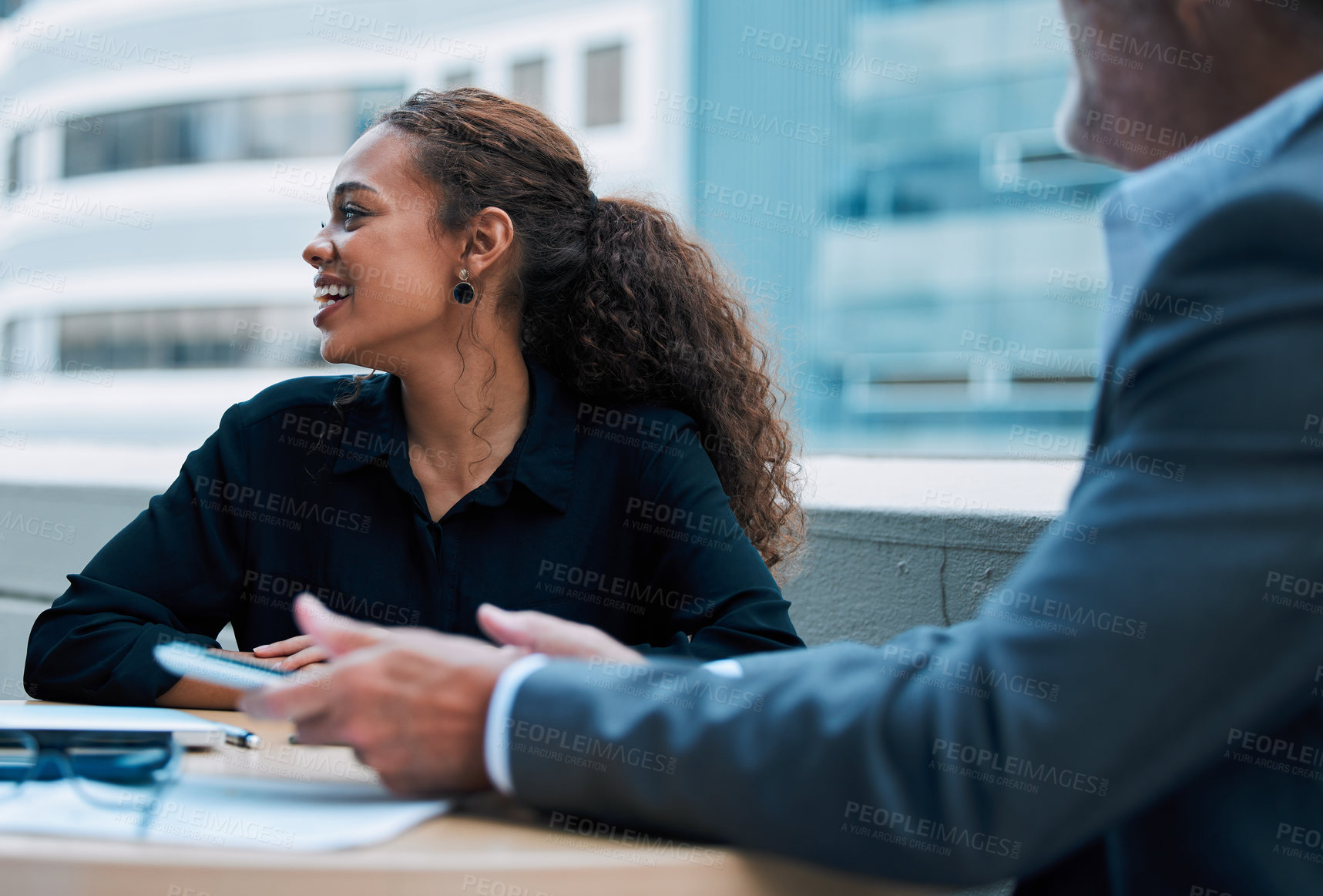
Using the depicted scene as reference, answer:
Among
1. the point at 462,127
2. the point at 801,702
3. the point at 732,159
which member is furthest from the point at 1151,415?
the point at 732,159

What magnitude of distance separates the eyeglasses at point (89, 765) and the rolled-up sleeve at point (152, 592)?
576 millimetres

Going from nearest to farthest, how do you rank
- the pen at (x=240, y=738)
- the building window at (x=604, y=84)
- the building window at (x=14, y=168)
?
the pen at (x=240, y=738)
the building window at (x=604, y=84)
the building window at (x=14, y=168)

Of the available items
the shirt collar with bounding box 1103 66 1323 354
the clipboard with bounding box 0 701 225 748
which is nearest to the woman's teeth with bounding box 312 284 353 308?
the clipboard with bounding box 0 701 225 748

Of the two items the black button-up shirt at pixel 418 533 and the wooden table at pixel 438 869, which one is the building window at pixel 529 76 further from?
the wooden table at pixel 438 869

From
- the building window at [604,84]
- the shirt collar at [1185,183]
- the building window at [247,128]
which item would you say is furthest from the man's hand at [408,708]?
the building window at [247,128]

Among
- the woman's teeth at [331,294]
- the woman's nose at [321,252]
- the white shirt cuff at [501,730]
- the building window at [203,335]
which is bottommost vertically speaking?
the building window at [203,335]

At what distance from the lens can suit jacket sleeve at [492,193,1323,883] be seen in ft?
2.39

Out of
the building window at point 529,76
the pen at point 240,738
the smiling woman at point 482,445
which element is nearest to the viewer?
the pen at point 240,738

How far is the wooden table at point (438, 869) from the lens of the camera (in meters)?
0.77

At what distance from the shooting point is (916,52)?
20875mm

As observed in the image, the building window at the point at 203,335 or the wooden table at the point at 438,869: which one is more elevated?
the wooden table at the point at 438,869

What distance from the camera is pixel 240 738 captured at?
1.13m

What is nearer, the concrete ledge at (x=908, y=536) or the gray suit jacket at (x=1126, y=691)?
the gray suit jacket at (x=1126, y=691)

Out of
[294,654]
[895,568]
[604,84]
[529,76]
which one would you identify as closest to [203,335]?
[529,76]
